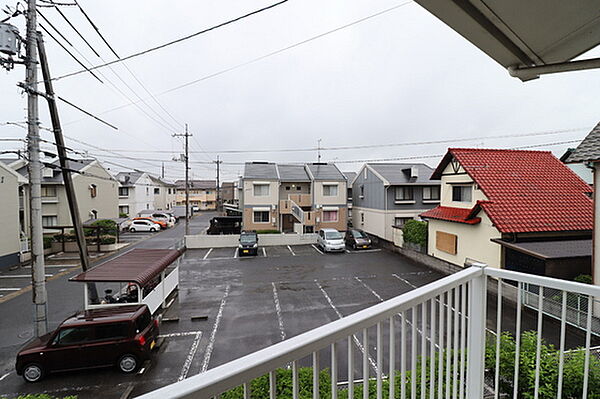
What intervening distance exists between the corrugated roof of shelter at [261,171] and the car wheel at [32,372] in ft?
45.0

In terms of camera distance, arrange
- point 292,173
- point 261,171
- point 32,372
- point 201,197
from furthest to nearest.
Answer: point 201,197 < point 292,173 < point 261,171 < point 32,372

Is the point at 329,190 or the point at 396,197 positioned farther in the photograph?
the point at 329,190

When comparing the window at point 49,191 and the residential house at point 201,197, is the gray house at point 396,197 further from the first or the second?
the residential house at point 201,197

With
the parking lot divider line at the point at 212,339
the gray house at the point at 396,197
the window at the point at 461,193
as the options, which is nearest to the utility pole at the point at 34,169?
the parking lot divider line at the point at 212,339

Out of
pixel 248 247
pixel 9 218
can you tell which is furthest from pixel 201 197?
pixel 248 247

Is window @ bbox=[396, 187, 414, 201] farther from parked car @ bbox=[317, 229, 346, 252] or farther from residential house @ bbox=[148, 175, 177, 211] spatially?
residential house @ bbox=[148, 175, 177, 211]

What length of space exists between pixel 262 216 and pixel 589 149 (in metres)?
15.1

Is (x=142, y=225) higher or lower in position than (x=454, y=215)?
lower

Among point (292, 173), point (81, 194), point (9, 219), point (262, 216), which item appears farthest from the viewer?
point (292, 173)

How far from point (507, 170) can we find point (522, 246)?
11.8ft

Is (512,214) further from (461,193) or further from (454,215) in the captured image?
(461,193)

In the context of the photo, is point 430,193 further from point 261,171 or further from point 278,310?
point 278,310

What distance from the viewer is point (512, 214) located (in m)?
7.96

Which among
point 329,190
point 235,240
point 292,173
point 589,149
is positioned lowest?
point 235,240
